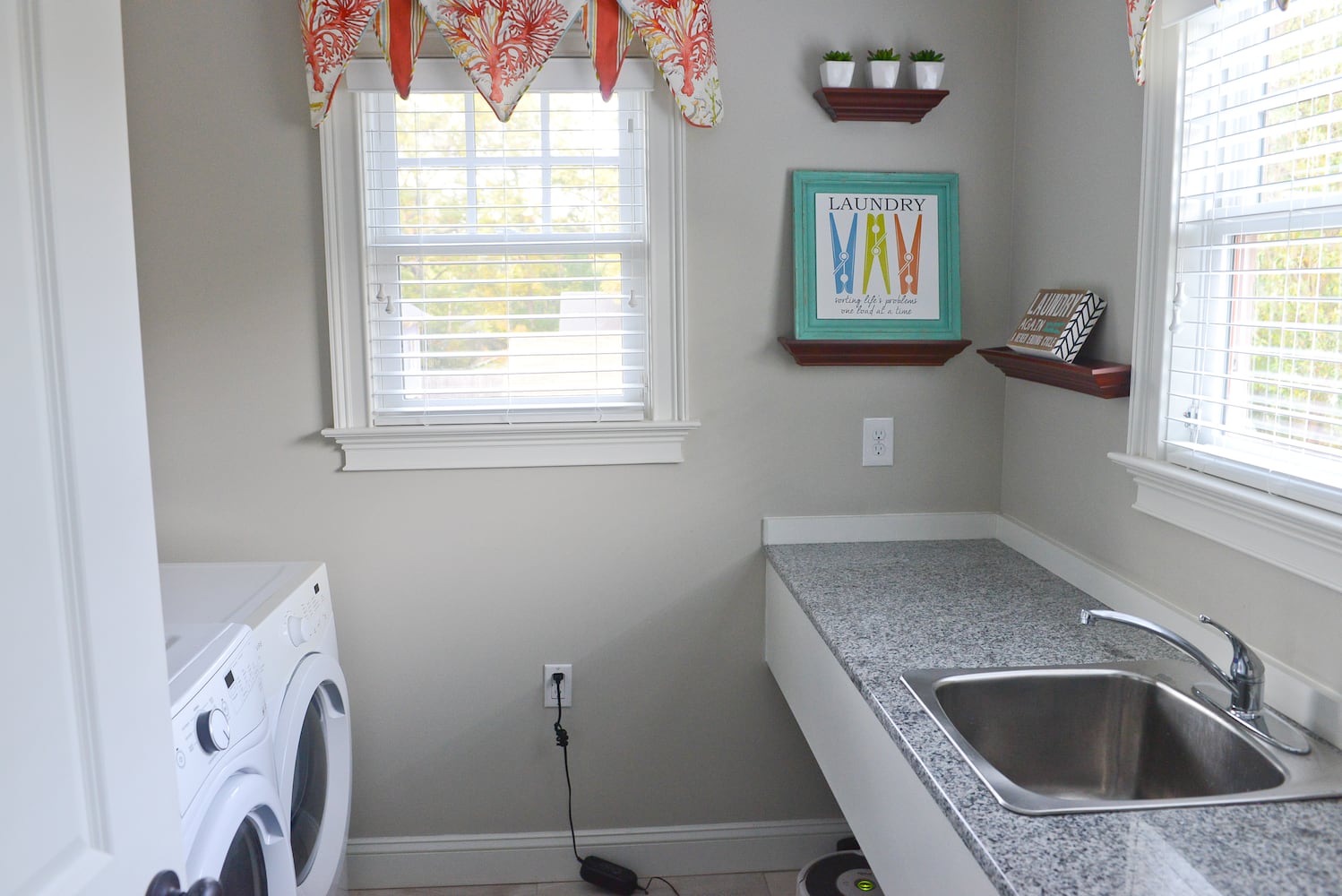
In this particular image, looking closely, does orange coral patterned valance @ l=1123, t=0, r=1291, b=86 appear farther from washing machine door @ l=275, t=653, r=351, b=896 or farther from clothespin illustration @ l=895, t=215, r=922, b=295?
washing machine door @ l=275, t=653, r=351, b=896

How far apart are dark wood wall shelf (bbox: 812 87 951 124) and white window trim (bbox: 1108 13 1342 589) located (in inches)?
23.6

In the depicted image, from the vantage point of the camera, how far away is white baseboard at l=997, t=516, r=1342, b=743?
1.45 meters

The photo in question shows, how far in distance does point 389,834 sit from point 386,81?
5.87ft

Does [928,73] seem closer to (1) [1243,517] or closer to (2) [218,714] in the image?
(1) [1243,517]

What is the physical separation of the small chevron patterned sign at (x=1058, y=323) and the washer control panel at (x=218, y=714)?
1.60 m

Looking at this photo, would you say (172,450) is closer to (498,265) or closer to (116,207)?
(498,265)

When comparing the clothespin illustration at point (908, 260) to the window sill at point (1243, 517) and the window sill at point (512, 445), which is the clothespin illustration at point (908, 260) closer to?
the window sill at point (512, 445)

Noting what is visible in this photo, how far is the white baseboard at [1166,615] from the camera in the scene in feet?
4.76

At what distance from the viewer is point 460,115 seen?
2354 millimetres

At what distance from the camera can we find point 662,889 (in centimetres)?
258

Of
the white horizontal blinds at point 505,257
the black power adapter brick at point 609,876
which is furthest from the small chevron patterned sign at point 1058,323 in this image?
the black power adapter brick at point 609,876

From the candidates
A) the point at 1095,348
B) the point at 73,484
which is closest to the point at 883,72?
the point at 1095,348

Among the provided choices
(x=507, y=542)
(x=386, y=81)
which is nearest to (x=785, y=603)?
(x=507, y=542)

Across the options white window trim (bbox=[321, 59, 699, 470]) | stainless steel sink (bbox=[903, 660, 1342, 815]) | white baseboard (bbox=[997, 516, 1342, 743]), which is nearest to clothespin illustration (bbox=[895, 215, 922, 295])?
white window trim (bbox=[321, 59, 699, 470])
